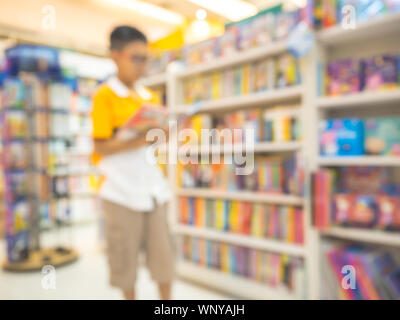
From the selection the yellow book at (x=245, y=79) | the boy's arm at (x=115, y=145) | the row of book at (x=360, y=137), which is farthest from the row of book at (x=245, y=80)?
the boy's arm at (x=115, y=145)

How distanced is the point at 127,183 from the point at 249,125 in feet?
3.38

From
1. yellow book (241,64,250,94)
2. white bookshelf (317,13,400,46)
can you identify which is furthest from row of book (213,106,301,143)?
white bookshelf (317,13,400,46)

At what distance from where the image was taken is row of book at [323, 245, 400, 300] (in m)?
1.52

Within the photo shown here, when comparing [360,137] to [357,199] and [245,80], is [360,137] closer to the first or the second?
[357,199]

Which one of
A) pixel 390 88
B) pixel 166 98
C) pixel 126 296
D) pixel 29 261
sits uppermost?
pixel 166 98

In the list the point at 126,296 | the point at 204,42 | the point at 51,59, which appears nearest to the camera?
the point at 126,296

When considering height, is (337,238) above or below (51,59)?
below

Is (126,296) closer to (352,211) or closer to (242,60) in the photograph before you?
(352,211)

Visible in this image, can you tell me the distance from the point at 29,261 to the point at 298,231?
81.4 inches

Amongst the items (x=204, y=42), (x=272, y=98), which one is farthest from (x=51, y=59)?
(x=272, y=98)

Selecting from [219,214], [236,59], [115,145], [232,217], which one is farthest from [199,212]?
[115,145]

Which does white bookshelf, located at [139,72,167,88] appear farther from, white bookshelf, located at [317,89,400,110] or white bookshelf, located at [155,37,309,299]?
white bookshelf, located at [317,89,400,110]

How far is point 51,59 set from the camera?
288cm

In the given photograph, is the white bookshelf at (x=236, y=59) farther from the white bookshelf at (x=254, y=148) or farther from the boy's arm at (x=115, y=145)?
the boy's arm at (x=115, y=145)
